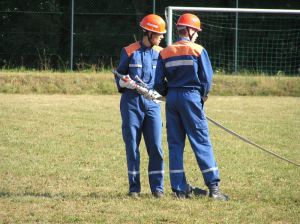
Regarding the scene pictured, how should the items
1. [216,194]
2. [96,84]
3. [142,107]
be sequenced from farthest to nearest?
1. [96,84]
2. [142,107]
3. [216,194]

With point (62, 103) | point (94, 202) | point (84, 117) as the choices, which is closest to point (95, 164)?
point (94, 202)

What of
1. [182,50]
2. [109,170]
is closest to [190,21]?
[182,50]

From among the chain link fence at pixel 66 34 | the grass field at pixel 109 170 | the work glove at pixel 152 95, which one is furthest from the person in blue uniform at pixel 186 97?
the chain link fence at pixel 66 34

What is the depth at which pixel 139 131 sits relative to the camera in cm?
875

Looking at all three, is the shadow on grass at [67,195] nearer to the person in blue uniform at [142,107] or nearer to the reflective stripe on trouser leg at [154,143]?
the person in blue uniform at [142,107]

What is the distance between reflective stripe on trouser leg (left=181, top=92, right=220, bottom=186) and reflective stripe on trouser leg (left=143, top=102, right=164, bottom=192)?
1.17ft

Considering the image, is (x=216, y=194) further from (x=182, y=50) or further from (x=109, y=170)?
(x=109, y=170)

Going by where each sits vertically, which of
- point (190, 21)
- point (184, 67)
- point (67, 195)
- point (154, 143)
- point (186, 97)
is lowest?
point (67, 195)

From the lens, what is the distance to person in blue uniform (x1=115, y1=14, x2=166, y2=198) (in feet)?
28.3

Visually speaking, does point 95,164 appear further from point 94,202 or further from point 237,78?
point 237,78

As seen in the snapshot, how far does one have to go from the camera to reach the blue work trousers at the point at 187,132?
27.9 ft

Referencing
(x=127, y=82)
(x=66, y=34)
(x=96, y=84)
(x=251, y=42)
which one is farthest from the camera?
(x=251, y=42)

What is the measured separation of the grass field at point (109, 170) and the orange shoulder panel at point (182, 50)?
1588 millimetres

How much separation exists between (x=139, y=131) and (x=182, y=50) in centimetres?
105
